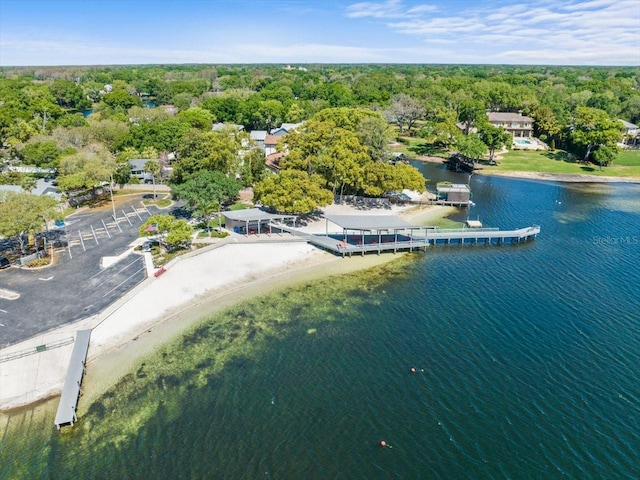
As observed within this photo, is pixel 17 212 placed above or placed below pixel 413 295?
above

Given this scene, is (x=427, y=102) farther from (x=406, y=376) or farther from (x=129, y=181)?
(x=406, y=376)

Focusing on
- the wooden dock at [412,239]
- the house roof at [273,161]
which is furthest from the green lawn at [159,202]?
the wooden dock at [412,239]

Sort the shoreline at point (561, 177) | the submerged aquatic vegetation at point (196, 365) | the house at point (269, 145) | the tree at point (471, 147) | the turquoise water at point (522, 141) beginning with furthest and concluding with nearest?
the turquoise water at point (522, 141), the house at point (269, 145), the tree at point (471, 147), the shoreline at point (561, 177), the submerged aquatic vegetation at point (196, 365)

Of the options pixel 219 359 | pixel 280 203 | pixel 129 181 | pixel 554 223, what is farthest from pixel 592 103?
pixel 219 359

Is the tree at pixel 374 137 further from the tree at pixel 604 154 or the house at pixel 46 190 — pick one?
the tree at pixel 604 154

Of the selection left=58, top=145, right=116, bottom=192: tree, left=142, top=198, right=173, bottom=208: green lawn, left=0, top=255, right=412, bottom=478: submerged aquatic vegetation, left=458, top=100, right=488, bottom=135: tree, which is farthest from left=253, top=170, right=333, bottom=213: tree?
Answer: left=458, top=100, right=488, bottom=135: tree
